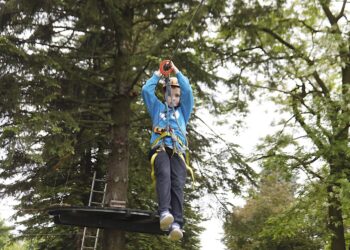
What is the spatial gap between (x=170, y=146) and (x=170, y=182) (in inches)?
13.3

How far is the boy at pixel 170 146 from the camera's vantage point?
3955 mm

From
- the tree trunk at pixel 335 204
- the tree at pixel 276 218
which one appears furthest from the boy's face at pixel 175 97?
the tree trunk at pixel 335 204

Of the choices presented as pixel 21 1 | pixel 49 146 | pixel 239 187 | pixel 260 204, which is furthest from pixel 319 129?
pixel 260 204

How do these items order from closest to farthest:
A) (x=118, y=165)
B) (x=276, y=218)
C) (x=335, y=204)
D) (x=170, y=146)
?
1. (x=170, y=146)
2. (x=118, y=165)
3. (x=335, y=204)
4. (x=276, y=218)

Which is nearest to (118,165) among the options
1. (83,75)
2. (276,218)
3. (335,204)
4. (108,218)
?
(83,75)

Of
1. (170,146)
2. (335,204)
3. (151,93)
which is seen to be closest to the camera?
(170,146)

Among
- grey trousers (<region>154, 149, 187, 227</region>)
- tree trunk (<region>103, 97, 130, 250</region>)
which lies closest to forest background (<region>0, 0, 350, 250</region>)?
tree trunk (<region>103, 97, 130, 250</region>)

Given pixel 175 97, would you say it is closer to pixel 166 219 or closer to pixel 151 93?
pixel 151 93

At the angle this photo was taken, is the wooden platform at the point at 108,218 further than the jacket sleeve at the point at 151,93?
Yes

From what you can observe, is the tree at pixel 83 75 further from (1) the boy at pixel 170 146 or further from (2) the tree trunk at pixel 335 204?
(2) the tree trunk at pixel 335 204

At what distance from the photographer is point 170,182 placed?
4.04 meters

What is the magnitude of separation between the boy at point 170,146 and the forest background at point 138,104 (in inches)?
71.6

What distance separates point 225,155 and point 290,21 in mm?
4681

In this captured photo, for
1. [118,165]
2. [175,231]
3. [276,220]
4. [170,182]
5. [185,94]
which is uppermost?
[276,220]
